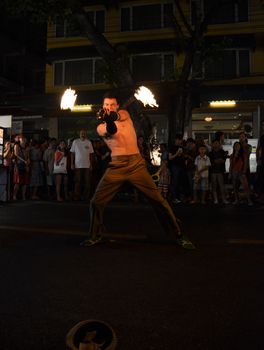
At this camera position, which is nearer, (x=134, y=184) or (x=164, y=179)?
(x=134, y=184)

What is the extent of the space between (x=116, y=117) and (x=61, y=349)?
3.36 m

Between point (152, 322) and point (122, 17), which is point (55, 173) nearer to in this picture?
point (152, 322)

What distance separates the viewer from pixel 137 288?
3.79 metres

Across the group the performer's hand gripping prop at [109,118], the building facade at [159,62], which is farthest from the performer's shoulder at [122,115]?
the building facade at [159,62]

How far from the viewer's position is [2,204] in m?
11.1

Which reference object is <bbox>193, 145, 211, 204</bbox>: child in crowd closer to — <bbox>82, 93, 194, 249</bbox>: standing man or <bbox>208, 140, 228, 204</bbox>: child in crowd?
<bbox>208, 140, 228, 204</bbox>: child in crowd

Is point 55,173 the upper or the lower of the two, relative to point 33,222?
upper

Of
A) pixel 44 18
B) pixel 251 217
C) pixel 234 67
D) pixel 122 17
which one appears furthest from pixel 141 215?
pixel 122 17

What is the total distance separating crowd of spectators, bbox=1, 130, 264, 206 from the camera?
12.1m

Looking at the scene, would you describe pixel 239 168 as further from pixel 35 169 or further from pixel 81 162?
pixel 35 169

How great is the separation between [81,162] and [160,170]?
238 centimetres

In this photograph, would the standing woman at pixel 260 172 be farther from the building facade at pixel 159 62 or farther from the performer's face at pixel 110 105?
the building facade at pixel 159 62

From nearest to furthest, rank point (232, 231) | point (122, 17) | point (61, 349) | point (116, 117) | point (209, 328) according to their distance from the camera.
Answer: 1. point (61, 349)
2. point (209, 328)
3. point (116, 117)
4. point (232, 231)
5. point (122, 17)

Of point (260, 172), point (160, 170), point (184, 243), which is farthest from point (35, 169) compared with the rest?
point (184, 243)
